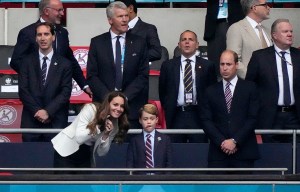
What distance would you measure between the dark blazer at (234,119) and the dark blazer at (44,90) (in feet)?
5.70

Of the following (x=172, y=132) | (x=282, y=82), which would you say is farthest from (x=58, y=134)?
(x=282, y=82)

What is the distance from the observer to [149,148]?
16.0m

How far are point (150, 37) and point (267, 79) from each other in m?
1.87

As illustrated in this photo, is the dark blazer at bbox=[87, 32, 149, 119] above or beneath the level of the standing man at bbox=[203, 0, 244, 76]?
beneath

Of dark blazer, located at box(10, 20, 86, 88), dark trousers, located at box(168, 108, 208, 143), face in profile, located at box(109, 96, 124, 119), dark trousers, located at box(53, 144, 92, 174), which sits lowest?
dark trousers, located at box(53, 144, 92, 174)

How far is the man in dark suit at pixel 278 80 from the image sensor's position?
16688mm

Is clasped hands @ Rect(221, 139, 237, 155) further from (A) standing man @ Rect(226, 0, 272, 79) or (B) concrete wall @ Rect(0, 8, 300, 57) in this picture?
(B) concrete wall @ Rect(0, 8, 300, 57)

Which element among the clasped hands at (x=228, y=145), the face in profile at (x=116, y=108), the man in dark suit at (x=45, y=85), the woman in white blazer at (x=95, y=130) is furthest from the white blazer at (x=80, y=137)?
the clasped hands at (x=228, y=145)

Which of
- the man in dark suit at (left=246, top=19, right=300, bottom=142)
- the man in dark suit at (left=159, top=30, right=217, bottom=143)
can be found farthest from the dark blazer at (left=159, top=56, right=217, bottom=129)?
the man in dark suit at (left=246, top=19, right=300, bottom=142)

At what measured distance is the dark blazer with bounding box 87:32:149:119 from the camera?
16719 millimetres

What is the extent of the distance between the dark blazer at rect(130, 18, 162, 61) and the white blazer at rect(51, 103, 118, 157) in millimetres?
2519

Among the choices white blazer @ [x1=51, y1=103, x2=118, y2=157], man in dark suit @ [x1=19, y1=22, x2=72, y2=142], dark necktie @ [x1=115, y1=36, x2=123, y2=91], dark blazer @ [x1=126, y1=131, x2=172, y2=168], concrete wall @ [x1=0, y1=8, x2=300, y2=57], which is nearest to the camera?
white blazer @ [x1=51, y1=103, x2=118, y2=157]

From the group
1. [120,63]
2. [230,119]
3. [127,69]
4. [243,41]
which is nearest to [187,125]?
[230,119]

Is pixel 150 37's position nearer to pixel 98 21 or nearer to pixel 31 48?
pixel 31 48
